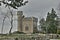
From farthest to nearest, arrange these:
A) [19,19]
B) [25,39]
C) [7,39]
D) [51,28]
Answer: [19,19]
[51,28]
[25,39]
[7,39]

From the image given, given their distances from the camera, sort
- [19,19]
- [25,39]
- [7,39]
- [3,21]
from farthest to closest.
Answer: [19,19], [3,21], [25,39], [7,39]

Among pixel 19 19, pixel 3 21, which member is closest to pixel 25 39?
pixel 3 21

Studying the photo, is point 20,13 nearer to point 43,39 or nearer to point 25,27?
point 25,27

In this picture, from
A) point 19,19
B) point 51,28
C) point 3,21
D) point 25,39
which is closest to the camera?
point 25,39

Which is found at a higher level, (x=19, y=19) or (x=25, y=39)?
(x=19, y=19)

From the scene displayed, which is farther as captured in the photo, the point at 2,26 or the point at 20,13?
the point at 20,13

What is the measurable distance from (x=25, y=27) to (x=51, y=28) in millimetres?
10045

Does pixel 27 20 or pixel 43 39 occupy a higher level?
pixel 27 20

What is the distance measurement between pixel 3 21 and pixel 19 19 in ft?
69.3

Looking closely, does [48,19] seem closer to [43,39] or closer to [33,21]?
[33,21]

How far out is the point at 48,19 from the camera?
68.3 metres

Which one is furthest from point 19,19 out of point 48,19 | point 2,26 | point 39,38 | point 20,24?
point 39,38

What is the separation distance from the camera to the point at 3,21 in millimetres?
46531

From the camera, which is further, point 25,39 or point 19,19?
point 19,19
